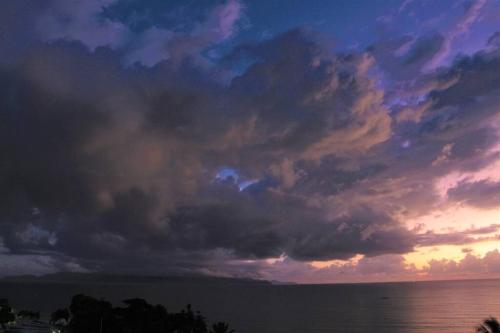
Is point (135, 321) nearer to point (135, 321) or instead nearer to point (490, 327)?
point (135, 321)

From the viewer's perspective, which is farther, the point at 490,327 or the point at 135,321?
the point at 135,321

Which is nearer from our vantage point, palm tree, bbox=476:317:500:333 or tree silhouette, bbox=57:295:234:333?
palm tree, bbox=476:317:500:333

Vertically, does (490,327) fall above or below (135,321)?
above

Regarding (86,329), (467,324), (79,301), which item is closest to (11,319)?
(79,301)

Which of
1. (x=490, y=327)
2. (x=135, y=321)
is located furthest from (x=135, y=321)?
(x=490, y=327)

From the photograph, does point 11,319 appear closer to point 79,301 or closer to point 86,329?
point 79,301

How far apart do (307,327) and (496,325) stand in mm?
144306

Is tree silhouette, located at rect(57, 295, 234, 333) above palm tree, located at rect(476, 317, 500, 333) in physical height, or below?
below

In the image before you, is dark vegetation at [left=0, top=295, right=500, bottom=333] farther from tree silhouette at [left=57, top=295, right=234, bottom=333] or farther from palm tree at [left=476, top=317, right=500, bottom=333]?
palm tree at [left=476, top=317, right=500, bottom=333]

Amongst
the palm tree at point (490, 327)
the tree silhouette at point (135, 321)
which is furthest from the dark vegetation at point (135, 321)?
the palm tree at point (490, 327)

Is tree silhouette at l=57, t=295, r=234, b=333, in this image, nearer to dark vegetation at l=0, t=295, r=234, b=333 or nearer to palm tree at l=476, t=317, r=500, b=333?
dark vegetation at l=0, t=295, r=234, b=333

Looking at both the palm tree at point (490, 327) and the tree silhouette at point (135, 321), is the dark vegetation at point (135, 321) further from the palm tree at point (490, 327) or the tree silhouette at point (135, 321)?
the palm tree at point (490, 327)

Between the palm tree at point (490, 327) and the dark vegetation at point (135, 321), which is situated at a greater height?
the palm tree at point (490, 327)

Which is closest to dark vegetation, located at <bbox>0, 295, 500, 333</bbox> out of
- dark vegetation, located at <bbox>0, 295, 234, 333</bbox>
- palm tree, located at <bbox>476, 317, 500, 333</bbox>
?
dark vegetation, located at <bbox>0, 295, 234, 333</bbox>
